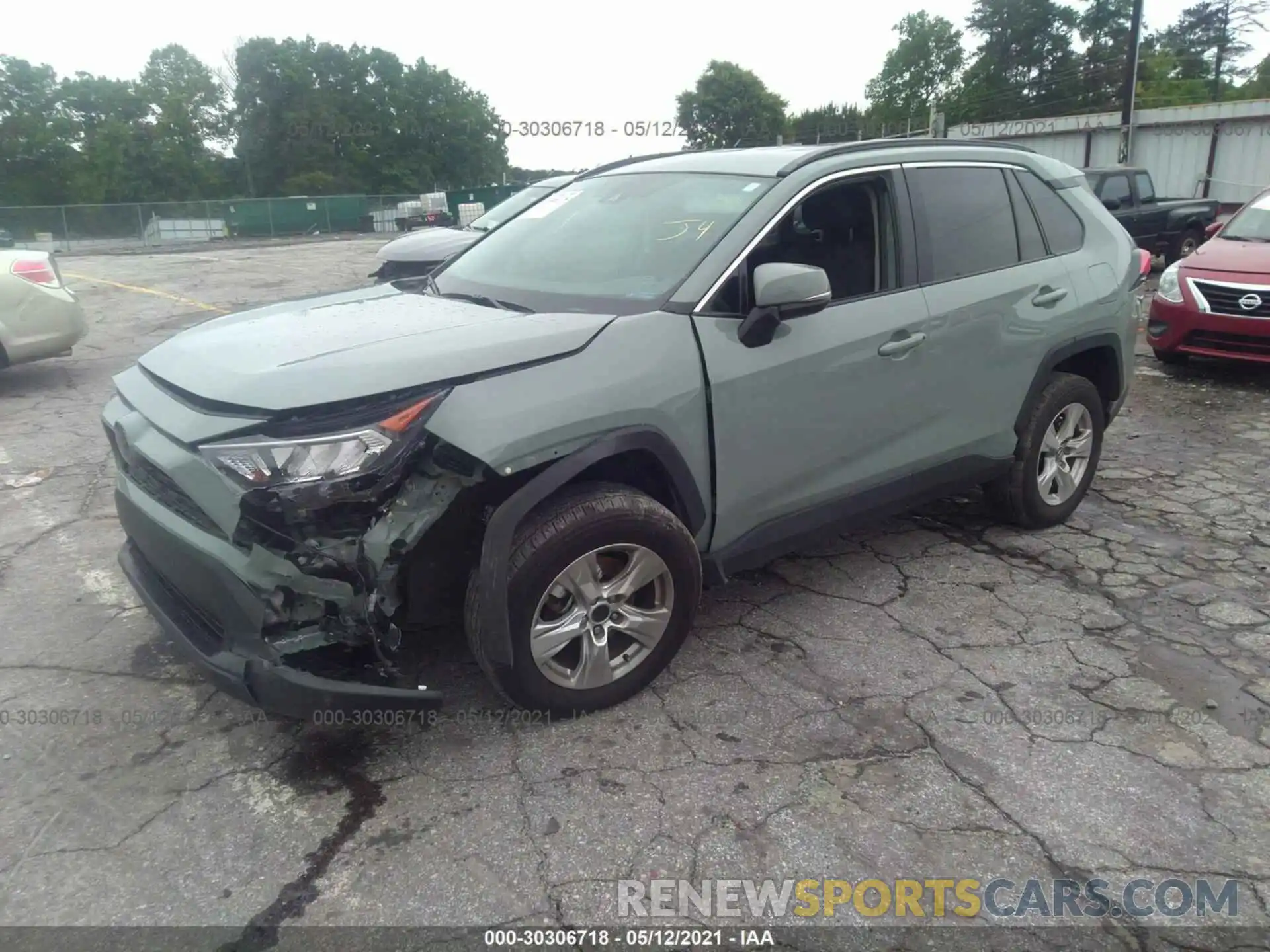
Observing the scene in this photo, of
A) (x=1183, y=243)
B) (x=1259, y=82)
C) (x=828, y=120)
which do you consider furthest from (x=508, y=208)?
(x=1259, y=82)

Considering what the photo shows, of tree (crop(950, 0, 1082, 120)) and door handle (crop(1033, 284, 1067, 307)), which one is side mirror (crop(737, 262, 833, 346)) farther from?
tree (crop(950, 0, 1082, 120))

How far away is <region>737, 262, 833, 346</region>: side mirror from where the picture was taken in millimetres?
3084

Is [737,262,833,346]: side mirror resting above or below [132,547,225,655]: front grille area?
above

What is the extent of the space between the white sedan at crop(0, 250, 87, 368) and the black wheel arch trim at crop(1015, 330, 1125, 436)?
303 inches

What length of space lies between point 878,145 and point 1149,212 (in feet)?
45.0

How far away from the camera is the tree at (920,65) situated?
76.1 m

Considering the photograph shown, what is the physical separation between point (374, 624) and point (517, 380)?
0.81 m

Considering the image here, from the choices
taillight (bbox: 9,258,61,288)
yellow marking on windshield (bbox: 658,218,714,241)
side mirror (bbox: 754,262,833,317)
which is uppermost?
yellow marking on windshield (bbox: 658,218,714,241)

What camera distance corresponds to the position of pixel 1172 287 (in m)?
8.24

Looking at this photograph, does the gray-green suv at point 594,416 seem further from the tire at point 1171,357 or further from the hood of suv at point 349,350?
the tire at point 1171,357

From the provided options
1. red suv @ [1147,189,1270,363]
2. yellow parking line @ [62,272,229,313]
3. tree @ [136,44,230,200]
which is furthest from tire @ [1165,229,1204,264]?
tree @ [136,44,230,200]

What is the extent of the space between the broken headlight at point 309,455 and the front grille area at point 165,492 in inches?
7.3

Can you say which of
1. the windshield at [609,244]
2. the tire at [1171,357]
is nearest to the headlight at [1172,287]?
the tire at [1171,357]

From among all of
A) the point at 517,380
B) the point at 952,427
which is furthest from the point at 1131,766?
the point at 517,380
